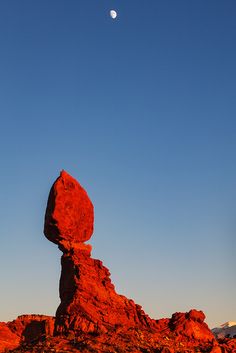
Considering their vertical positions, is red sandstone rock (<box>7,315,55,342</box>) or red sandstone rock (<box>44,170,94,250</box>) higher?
red sandstone rock (<box>44,170,94,250</box>)

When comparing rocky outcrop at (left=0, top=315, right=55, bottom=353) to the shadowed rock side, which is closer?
the shadowed rock side

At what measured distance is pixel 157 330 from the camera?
184 ft

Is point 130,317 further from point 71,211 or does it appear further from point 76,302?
point 71,211

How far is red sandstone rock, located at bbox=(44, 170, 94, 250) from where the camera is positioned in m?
57.4

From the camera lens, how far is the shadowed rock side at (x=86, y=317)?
48.7 metres

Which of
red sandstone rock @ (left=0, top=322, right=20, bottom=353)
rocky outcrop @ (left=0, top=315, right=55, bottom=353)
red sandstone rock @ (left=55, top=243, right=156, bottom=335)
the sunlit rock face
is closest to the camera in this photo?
red sandstone rock @ (left=55, top=243, right=156, bottom=335)

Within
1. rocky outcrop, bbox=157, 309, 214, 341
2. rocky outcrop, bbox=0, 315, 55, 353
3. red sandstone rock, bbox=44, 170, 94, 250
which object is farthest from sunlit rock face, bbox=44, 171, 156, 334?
rocky outcrop, bbox=157, 309, 214, 341

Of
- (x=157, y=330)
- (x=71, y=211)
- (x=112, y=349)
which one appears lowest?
(x=112, y=349)

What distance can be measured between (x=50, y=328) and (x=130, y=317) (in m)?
8.26

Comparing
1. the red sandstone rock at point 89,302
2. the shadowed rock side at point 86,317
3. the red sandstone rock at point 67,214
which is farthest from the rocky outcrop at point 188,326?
the red sandstone rock at point 67,214

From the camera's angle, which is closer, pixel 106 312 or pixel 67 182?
pixel 106 312

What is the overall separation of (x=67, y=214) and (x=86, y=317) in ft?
37.2

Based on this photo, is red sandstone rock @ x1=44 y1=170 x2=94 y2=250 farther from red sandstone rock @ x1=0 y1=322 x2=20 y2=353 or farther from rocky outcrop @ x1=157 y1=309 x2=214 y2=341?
rocky outcrop @ x1=157 y1=309 x2=214 y2=341

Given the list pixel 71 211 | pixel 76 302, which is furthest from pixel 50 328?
pixel 71 211
